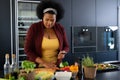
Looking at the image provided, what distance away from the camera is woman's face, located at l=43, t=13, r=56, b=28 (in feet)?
7.47

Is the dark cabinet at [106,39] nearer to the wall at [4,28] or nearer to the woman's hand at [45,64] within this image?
the wall at [4,28]

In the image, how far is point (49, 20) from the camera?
7.47ft

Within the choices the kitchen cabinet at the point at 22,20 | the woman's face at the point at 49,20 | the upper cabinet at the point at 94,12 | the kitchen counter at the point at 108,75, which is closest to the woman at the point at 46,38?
the woman's face at the point at 49,20

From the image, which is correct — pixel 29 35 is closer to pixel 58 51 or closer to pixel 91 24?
pixel 58 51

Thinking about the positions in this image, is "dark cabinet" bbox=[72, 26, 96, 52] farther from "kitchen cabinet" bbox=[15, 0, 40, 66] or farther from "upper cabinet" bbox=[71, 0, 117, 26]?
"kitchen cabinet" bbox=[15, 0, 40, 66]

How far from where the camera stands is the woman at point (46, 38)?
2.28 metres

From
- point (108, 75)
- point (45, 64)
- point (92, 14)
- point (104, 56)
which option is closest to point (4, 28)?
point (92, 14)

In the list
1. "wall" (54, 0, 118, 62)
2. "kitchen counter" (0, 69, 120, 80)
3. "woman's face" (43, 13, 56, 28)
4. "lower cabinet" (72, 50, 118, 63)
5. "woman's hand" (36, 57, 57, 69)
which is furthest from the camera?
"lower cabinet" (72, 50, 118, 63)

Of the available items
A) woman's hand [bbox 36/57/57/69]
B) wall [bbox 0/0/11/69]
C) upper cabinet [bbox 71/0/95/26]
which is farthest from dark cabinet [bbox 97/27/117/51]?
woman's hand [bbox 36/57/57/69]

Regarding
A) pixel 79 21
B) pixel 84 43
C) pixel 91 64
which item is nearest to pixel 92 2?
pixel 79 21

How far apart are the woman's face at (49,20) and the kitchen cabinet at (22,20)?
171 cm

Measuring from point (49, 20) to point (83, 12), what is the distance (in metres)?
2.44

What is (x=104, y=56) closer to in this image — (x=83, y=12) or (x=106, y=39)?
(x=106, y=39)

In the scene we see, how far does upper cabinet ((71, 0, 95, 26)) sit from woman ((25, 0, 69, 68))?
2.11 metres
